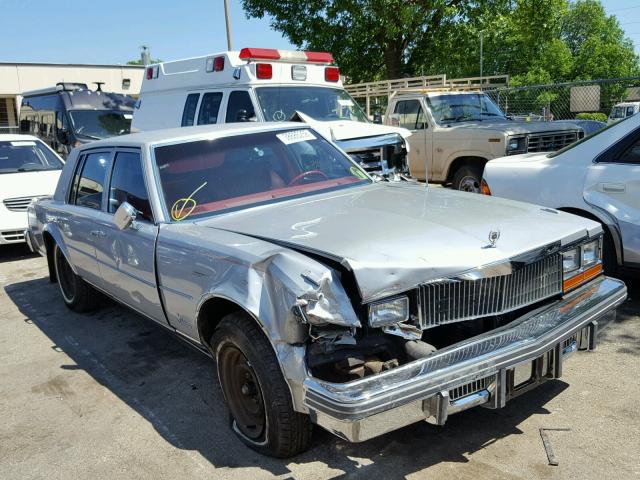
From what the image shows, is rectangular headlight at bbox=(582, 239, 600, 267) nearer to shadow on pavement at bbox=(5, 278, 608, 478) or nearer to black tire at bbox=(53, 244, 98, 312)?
shadow on pavement at bbox=(5, 278, 608, 478)

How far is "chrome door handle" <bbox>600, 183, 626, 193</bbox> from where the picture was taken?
478 cm

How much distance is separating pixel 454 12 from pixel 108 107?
394 inches

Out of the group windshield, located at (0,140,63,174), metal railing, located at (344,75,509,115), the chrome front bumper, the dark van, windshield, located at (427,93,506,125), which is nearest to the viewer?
the chrome front bumper

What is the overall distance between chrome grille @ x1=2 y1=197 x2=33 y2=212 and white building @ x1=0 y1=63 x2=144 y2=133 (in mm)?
23761

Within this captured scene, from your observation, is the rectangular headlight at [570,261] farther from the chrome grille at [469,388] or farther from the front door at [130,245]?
the front door at [130,245]

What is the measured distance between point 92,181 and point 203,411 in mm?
2328

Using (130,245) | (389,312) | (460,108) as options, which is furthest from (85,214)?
(460,108)

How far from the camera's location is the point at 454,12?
57.4ft

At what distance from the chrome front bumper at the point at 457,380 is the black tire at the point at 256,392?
251 millimetres

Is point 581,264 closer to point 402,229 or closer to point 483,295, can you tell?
point 483,295

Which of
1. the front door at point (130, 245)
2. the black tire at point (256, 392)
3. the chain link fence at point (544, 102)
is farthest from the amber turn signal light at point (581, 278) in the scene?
the chain link fence at point (544, 102)

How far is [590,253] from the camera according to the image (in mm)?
3676

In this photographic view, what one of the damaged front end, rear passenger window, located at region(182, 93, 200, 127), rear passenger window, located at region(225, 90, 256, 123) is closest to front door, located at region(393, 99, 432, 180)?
rear passenger window, located at region(225, 90, 256, 123)

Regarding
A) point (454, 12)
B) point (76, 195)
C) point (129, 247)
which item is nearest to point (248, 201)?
point (129, 247)
